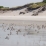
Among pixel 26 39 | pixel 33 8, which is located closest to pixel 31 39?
pixel 26 39

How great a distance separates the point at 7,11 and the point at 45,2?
18.9ft

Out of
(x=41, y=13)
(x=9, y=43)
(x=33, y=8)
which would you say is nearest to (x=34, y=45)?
(x=9, y=43)

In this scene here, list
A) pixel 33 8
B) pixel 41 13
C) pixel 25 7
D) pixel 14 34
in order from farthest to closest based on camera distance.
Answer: pixel 25 7
pixel 33 8
pixel 41 13
pixel 14 34

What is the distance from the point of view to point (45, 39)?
49.9ft

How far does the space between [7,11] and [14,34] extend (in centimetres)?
2336

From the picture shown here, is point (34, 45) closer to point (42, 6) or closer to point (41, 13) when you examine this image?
point (41, 13)

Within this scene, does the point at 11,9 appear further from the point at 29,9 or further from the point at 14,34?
the point at 14,34

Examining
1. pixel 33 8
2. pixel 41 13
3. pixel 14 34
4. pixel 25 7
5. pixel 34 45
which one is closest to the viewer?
pixel 34 45

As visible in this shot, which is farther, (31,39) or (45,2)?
(45,2)

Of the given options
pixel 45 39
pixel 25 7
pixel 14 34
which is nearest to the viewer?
pixel 45 39

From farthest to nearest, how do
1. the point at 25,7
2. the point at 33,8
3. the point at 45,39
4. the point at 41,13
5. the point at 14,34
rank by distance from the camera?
the point at 25,7 < the point at 33,8 < the point at 41,13 < the point at 14,34 < the point at 45,39

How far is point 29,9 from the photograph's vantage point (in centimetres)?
3884

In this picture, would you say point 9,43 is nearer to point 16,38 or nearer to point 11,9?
point 16,38

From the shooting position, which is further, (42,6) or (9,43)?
(42,6)
